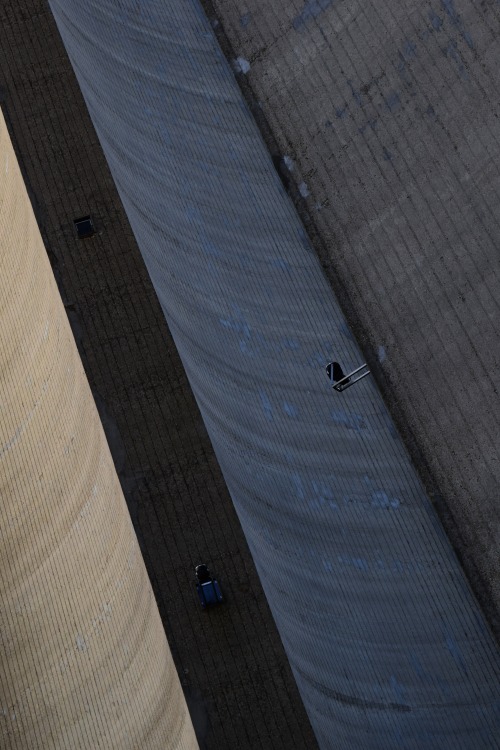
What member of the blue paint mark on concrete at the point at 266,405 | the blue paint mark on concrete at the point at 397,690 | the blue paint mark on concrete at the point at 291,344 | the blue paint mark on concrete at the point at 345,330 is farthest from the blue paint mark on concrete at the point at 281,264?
the blue paint mark on concrete at the point at 397,690

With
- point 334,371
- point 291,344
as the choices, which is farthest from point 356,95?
point 334,371

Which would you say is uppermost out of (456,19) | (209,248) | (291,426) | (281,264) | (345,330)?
(456,19)

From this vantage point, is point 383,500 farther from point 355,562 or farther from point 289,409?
point 289,409

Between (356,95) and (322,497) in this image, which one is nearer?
(322,497)

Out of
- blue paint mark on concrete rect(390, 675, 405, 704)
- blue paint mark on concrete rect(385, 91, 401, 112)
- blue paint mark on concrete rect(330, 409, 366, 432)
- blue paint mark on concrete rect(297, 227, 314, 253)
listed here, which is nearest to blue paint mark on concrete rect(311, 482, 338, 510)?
blue paint mark on concrete rect(330, 409, 366, 432)

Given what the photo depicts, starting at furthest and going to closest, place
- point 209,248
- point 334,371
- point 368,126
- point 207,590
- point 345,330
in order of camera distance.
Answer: point 207,590
point 209,248
point 368,126
point 345,330
point 334,371

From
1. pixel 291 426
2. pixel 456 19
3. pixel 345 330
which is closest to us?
pixel 456 19

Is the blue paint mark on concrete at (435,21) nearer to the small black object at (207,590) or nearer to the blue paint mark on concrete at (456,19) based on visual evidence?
the blue paint mark on concrete at (456,19)
